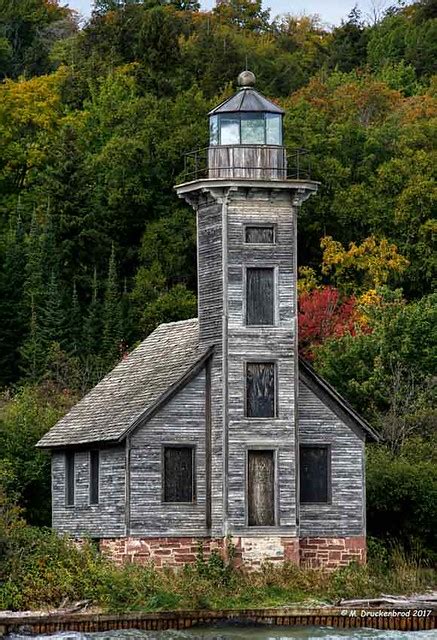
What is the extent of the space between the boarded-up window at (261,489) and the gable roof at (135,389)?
268 cm

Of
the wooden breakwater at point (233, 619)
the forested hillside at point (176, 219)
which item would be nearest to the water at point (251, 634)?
the wooden breakwater at point (233, 619)

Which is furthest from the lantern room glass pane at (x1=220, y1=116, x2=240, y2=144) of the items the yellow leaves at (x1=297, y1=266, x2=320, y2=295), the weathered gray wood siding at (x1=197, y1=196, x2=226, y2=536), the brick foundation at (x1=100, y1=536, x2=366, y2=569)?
the yellow leaves at (x1=297, y1=266, x2=320, y2=295)

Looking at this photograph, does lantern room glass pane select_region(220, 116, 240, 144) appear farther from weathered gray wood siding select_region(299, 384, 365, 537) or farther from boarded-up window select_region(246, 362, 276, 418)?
weathered gray wood siding select_region(299, 384, 365, 537)

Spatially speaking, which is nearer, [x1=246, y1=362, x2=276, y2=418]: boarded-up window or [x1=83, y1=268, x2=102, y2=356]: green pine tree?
[x1=246, y1=362, x2=276, y2=418]: boarded-up window

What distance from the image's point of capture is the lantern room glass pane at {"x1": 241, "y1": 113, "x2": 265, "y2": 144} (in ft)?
150

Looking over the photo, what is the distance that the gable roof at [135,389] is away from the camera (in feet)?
147

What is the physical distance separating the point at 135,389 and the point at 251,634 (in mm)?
10101

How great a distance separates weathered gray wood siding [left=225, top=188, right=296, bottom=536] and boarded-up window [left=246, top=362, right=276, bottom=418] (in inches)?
5.8

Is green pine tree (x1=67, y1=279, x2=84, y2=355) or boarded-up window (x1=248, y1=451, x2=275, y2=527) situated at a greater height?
green pine tree (x1=67, y1=279, x2=84, y2=355)

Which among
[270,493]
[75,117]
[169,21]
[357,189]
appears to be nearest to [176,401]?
[270,493]

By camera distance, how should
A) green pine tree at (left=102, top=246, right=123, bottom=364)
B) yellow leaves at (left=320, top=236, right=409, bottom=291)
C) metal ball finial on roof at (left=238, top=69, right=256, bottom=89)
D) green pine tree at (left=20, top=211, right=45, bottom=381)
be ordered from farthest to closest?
1. yellow leaves at (left=320, top=236, right=409, bottom=291)
2. green pine tree at (left=102, top=246, right=123, bottom=364)
3. green pine tree at (left=20, top=211, right=45, bottom=381)
4. metal ball finial on roof at (left=238, top=69, right=256, bottom=89)

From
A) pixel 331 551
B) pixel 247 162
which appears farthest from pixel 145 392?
pixel 247 162

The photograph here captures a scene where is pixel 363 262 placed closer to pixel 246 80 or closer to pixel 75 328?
pixel 75 328

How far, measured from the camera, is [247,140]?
45844mm
